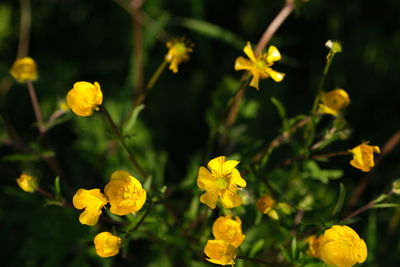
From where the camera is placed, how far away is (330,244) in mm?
1559

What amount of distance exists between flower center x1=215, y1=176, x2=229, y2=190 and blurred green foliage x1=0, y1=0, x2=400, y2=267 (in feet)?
2.00

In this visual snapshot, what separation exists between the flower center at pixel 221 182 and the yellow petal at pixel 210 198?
1.3 inches

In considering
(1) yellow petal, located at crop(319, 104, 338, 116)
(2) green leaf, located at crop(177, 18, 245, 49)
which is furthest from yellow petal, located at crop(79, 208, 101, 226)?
(2) green leaf, located at crop(177, 18, 245, 49)

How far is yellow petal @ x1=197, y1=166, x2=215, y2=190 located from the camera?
1.61m

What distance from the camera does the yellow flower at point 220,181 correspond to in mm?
1614

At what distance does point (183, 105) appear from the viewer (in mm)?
3258

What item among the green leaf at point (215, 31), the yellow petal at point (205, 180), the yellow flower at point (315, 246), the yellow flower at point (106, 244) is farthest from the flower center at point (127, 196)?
the green leaf at point (215, 31)

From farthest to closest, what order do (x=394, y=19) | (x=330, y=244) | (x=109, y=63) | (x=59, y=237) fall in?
(x=394, y=19) < (x=109, y=63) < (x=59, y=237) < (x=330, y=244)

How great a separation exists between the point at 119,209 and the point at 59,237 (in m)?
1.10

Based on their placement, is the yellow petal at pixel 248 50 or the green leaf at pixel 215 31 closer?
the yellow petal at pixel 248 50

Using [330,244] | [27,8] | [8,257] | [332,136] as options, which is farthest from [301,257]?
[27,8]

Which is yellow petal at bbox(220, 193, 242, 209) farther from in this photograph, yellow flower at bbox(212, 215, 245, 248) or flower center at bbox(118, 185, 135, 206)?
flower center at bbox(118, 185, 135, 206)

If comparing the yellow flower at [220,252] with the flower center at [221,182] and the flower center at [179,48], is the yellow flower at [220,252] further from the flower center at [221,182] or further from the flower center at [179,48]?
the flower center at [179,48]

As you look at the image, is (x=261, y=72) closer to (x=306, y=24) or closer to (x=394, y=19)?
(x=306, y=24)
